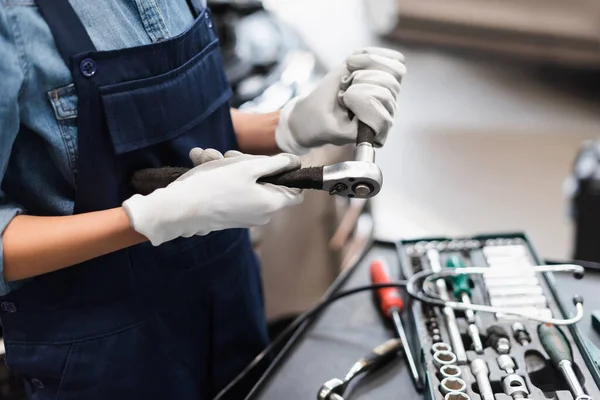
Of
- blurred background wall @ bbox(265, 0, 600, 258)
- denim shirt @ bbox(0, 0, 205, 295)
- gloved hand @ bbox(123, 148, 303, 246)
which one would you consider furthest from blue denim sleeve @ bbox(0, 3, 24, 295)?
blurred background wall @ bbox(265, 0, 600, 258)

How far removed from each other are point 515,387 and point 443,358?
0.28ft

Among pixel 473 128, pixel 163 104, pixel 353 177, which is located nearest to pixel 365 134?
pixel 353 177

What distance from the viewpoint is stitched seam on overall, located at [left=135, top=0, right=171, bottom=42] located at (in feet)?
2.44

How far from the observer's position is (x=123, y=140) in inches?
28.5

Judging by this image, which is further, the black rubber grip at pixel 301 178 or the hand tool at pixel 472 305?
Answer: the hand tool at pixel 472 305

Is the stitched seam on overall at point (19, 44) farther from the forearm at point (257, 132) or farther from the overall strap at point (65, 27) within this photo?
the forearm at point (257, 132)

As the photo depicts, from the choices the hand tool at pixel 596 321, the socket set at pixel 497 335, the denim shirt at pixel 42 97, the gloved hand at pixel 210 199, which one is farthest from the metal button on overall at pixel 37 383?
the hand tool at pixel 596 321

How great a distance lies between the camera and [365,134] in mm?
785

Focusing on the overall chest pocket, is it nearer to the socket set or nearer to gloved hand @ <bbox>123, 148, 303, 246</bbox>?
gloved hand @ <bbox>123, 148, 303, 246</bbox>

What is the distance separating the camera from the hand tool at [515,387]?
0.69 m

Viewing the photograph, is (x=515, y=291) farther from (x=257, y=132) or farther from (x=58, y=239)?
(x=58, y=239)

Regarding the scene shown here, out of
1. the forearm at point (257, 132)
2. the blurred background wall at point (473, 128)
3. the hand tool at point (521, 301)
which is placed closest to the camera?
the hand tool at point (521, 301)

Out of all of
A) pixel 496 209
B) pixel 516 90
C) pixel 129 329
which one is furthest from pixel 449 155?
pixel 129 329

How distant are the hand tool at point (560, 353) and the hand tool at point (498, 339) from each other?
4 centimetres
